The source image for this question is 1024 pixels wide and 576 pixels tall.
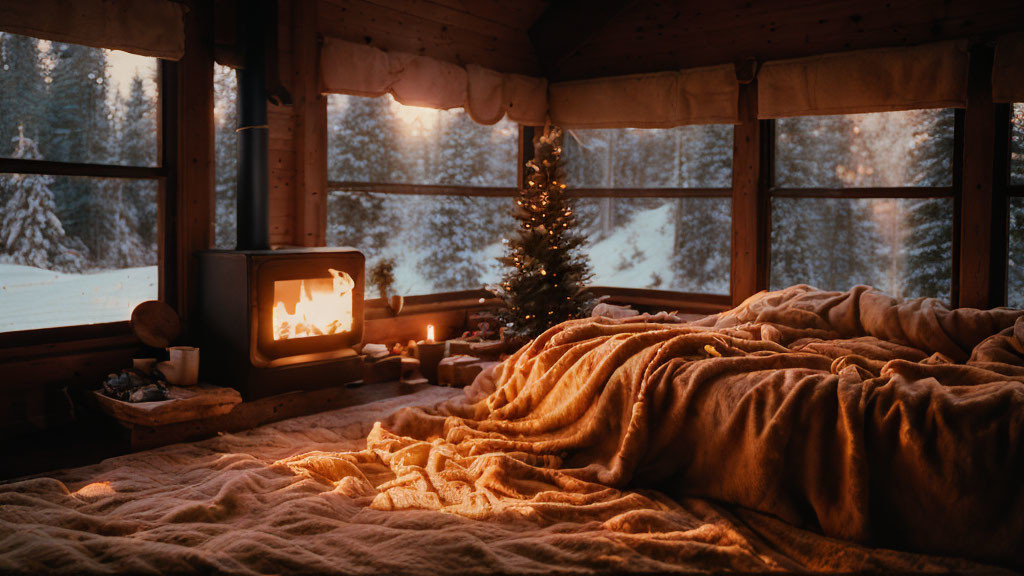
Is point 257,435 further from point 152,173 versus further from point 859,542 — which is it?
point 859,542

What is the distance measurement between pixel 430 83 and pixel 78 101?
2.16 m

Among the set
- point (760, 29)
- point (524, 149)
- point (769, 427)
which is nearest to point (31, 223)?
point (769, 427)

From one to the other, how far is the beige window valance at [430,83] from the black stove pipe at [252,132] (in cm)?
64

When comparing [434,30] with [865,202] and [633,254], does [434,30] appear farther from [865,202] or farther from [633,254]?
[865,202]

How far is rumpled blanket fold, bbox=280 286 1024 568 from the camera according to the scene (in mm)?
2188

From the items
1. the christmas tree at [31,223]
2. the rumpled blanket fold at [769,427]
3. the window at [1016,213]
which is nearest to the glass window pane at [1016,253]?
the window at [1016,213]

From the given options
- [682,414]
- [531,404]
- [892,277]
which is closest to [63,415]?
[531,404]

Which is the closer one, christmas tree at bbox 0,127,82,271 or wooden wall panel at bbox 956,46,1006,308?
christmas tree at bbox 0,127,82,271

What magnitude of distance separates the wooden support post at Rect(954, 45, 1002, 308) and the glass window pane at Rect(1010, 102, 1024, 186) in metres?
0.12

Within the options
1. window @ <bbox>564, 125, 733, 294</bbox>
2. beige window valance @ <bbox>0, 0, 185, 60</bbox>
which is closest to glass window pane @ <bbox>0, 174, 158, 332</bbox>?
beige window valance @ <bbox>0, 0, 185, 60</bbox>

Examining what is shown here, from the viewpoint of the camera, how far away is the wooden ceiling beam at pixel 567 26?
5805 mm

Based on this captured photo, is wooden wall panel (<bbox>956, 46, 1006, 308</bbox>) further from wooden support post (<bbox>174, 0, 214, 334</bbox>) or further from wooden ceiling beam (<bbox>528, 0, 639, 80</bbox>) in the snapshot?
wooden support post (<bbox>174, 0, 214, 334</bbox>)

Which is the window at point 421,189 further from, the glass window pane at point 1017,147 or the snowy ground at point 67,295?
the glass window pane at point 1017,147

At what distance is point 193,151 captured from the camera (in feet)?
13.3
